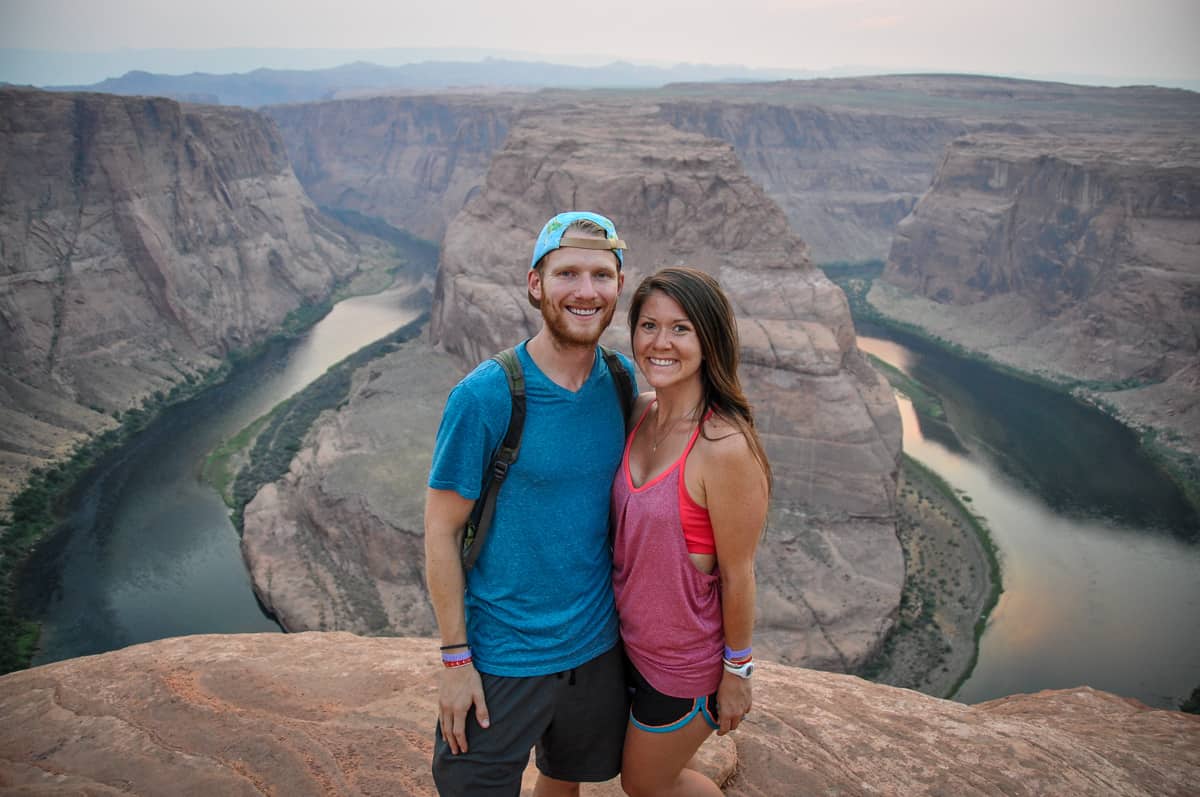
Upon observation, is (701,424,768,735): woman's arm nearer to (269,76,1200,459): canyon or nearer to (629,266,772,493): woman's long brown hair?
(629,266,772,493): woman's long brown hair

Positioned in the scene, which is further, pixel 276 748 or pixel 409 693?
pixel 409 693

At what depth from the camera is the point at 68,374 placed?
110 ft

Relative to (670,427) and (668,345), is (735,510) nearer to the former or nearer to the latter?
(670,427)

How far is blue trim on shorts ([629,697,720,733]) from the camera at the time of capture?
3658 millimetres

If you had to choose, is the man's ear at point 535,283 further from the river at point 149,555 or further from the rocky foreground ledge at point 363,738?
the river at point 149,555

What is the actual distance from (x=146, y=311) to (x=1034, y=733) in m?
44.3

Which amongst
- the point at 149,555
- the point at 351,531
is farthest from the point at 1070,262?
the point at 149,555

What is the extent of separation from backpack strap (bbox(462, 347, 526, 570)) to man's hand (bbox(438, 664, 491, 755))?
50 centimetres

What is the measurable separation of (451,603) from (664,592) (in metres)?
1.03

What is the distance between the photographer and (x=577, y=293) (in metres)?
3.63

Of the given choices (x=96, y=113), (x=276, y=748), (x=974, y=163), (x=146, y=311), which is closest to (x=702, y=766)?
(x=276, y=748)

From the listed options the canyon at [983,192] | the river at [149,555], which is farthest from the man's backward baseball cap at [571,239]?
the canyon at [983,192]

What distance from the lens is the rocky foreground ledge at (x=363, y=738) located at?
4.78 metres

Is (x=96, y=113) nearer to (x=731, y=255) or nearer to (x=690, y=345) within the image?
(x=731, y=255)
